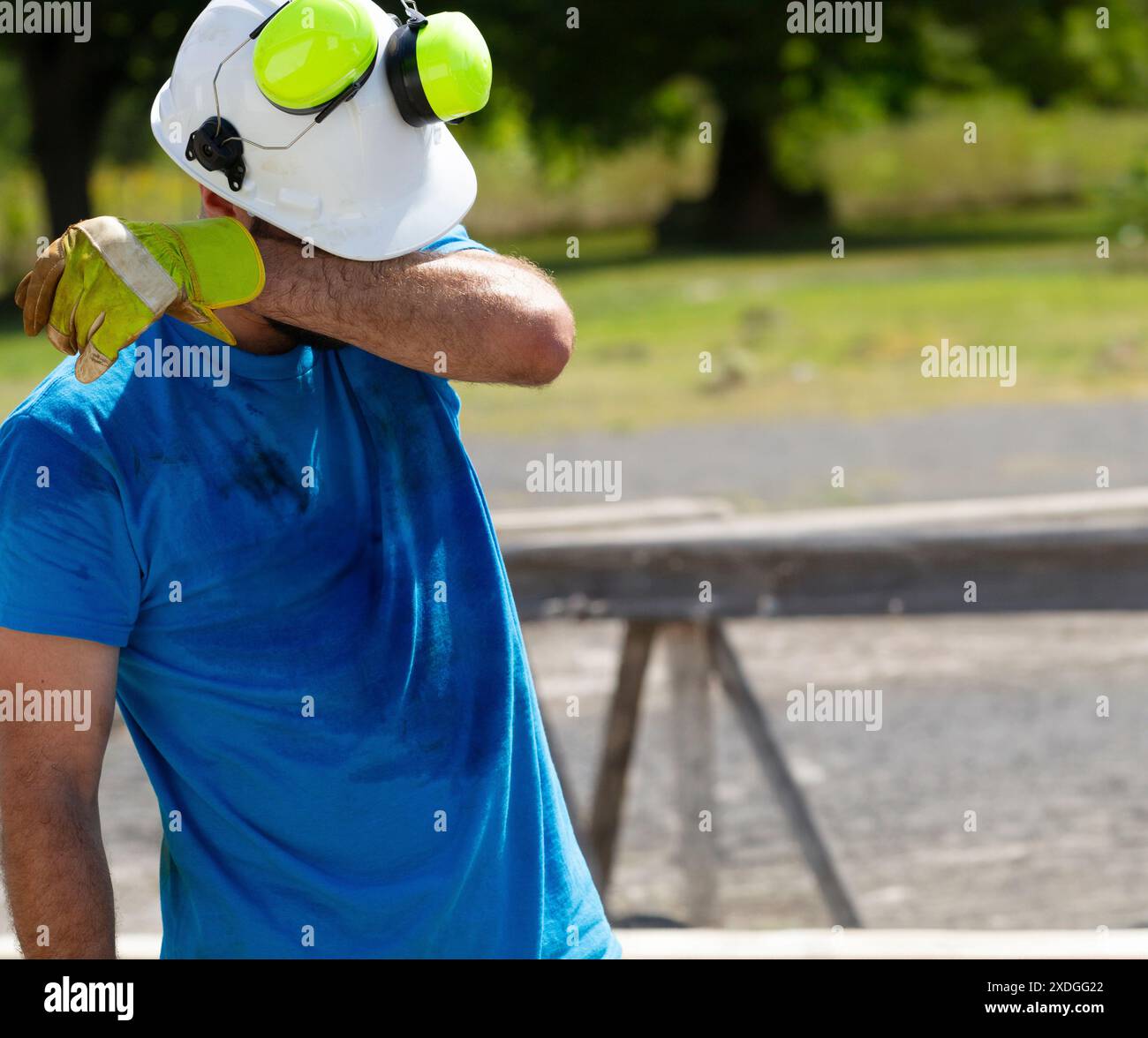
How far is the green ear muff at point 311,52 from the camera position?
1.86m

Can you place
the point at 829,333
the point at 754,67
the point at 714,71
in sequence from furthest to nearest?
the point at 714,71 < the point at 754,67 < the point at 829,333

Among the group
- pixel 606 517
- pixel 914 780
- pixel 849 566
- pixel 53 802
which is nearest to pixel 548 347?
pixel 53 802

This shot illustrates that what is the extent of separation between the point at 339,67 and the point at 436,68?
111 mm

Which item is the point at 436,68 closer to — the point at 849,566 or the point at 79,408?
the point at 79,408

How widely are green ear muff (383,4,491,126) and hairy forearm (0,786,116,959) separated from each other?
2.92 feet

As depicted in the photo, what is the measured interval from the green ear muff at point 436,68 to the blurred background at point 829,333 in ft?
7.94

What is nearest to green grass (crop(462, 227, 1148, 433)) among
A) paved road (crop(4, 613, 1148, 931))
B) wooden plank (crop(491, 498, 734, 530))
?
paved road (crop(4, 613, 1148, 931))

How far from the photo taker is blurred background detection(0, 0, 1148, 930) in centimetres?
536

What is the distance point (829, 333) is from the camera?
1536 centimetres

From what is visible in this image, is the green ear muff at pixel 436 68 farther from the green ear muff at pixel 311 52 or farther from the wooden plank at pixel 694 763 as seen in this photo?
the wooden plank at pixel 694 763

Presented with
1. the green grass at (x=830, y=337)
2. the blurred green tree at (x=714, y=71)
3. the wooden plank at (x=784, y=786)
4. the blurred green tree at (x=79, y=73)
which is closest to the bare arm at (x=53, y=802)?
the wooden plank at (x=784, y=786)

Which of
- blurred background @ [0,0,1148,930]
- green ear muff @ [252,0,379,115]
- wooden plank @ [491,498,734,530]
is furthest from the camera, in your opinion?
blurred background @ [0,0,1148,930]

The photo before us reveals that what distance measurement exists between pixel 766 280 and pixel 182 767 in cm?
1871

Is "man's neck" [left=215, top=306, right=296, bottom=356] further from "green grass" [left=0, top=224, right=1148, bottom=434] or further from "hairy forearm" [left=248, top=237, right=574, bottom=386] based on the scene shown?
"green grass" [left=0, top=224, right=1148, bottom=434]
